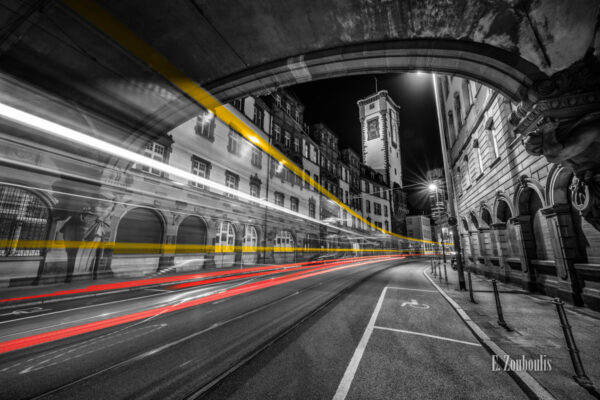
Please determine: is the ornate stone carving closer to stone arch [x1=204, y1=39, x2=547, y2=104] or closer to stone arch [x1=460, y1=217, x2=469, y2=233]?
stone arch [x1=204, y1=39, x2=547, y2=104]

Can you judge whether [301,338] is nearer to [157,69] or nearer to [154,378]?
[154,378]

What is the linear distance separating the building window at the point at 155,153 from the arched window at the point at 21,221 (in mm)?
4852

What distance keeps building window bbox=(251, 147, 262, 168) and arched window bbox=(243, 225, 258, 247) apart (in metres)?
6.39

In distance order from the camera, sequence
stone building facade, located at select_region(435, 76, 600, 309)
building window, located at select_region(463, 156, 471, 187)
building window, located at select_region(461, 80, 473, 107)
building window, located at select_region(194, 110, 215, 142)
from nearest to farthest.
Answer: stone building facade, located at select_region(435, 76, 600, 309), building window, located at select_region(461, 80, 473, 107), building window, located at select_region(463, 156, 471, 187), building window, located at select_region(194, 110, 215, 142)

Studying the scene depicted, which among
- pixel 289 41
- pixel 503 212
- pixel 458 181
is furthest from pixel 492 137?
pixel 289 41

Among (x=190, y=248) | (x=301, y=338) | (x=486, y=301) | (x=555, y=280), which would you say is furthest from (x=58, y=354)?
(x=555, y=280)

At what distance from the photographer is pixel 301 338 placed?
15.6 feet

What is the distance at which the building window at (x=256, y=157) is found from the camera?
22781mm

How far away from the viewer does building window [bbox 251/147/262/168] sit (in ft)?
74.7

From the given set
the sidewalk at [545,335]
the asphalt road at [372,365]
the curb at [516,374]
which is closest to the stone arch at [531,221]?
the sidewalk at [545,335]

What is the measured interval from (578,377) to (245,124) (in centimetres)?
2218

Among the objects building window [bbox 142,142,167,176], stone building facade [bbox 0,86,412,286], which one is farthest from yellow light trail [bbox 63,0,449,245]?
building window [bbox 142,142,167,176]

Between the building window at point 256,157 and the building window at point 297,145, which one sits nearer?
the building window at point 256,157

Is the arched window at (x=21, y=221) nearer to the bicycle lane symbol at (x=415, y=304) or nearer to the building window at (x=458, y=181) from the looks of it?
the bicycle lane symbol at (x=415, y=304)
